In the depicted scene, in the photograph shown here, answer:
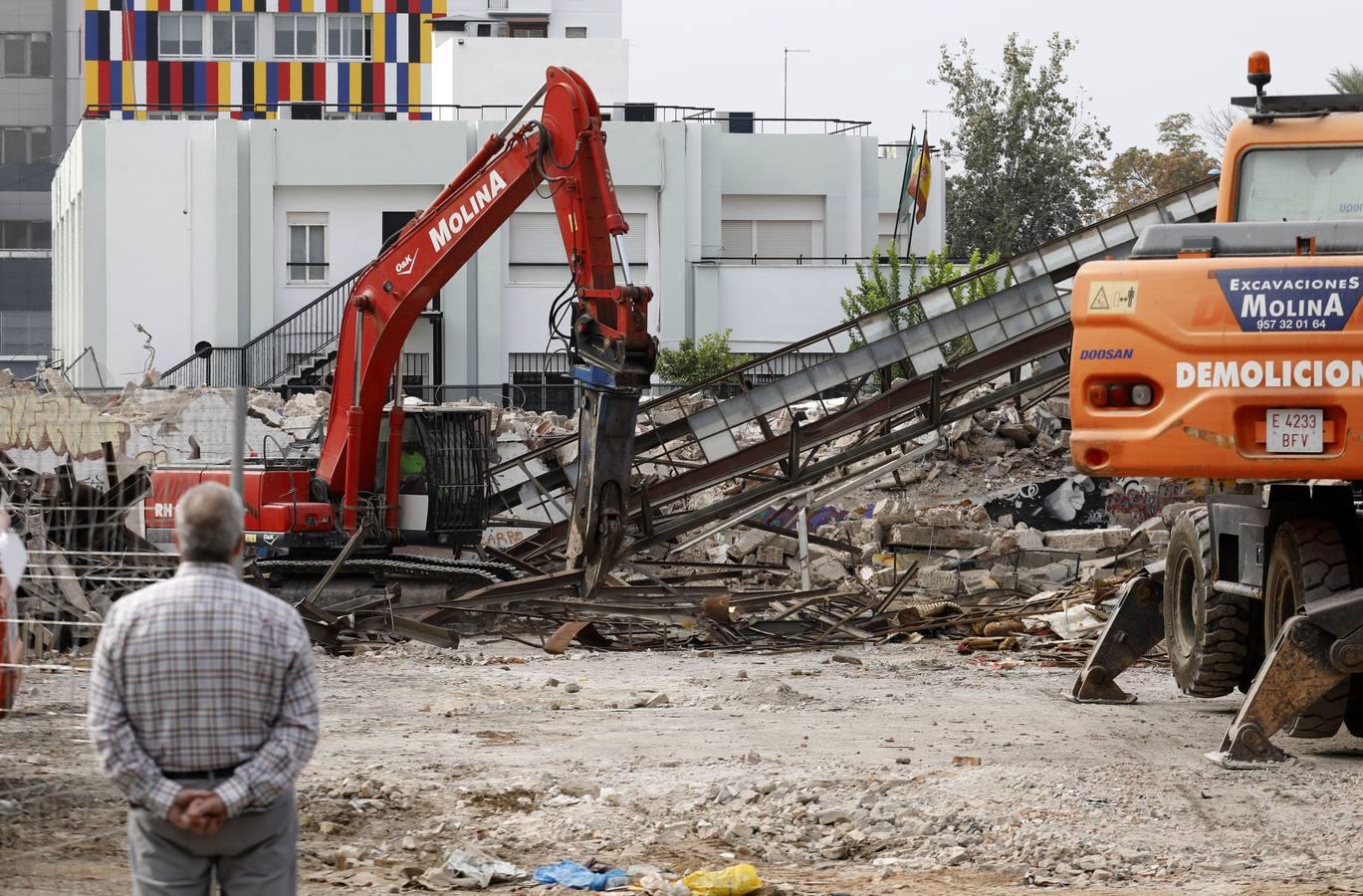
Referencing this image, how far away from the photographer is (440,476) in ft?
61.3

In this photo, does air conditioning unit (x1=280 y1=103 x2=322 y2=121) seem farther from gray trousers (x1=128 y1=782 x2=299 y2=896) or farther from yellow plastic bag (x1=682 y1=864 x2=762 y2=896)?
gray trousers (x1=128 y1=782 x2=299 y2=896)

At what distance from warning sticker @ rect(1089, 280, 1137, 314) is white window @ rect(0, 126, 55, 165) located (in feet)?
269

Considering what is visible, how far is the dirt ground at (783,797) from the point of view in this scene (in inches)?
306

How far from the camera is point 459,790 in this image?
933 cm

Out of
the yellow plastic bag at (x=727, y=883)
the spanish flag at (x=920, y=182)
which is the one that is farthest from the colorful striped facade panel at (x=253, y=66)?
the yellow plastic bag at (x=727, y=883)

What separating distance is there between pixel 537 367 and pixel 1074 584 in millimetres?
23316

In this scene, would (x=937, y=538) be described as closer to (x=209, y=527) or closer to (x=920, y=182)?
(x=209, y=527)

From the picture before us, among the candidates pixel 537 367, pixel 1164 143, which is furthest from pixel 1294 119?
pixel 1164 143

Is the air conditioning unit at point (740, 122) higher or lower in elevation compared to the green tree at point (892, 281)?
higher

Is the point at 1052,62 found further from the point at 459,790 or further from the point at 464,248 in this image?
the point at 459,790

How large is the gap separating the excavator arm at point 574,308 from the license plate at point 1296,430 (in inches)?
307

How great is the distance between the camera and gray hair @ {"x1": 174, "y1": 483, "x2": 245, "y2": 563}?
5.00 metres

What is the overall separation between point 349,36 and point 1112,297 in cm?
5752

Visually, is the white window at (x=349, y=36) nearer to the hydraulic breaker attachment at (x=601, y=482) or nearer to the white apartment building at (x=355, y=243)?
the white apartment building at (x=355, y=243)
